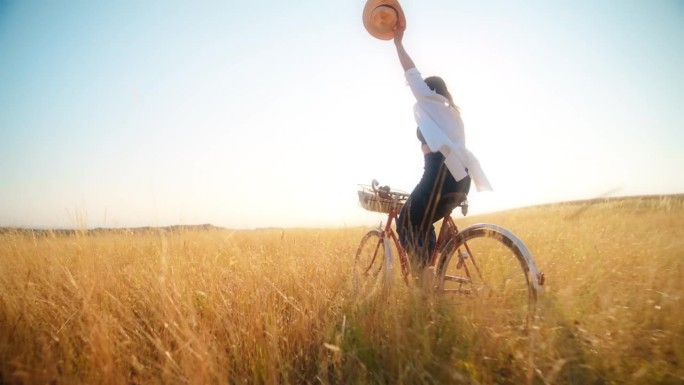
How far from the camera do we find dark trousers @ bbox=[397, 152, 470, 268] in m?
2.91

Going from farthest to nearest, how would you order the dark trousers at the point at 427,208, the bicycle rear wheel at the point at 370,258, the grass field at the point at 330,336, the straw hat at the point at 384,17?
1. the bicycle rear wheel at the point at 370,258
2. the straw hat at the point at 384,17
3. the dark trousers at the point at 427,208
4. the grass field at the point at 330,336

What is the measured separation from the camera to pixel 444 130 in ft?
9.52

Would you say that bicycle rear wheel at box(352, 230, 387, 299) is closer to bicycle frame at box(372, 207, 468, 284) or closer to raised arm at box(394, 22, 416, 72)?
bicycle frame at box(372, 207, 468, 284)

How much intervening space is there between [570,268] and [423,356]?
309 cm

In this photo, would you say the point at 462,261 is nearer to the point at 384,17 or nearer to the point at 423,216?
the point at 423,216

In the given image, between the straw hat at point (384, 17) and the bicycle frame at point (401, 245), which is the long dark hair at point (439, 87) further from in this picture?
the bicycle frame at point (401, 245)

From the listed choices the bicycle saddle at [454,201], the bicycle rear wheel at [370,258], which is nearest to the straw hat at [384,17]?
the bicycle saddle at [454,201]

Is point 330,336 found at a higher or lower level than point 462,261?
lower

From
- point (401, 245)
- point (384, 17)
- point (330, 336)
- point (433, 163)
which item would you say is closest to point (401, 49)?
point (384, 17)

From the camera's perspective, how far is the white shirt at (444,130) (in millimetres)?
2799

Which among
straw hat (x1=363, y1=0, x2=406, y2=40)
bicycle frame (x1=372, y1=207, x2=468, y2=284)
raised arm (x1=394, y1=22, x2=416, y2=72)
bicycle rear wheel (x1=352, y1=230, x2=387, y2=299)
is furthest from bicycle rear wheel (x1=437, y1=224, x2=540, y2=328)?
straw hat (x1=363, y1=0, x2=406, y2=40)

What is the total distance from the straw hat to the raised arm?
0.15 ft

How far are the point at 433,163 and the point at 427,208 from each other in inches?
16.8

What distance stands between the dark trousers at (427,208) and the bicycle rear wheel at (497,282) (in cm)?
30
